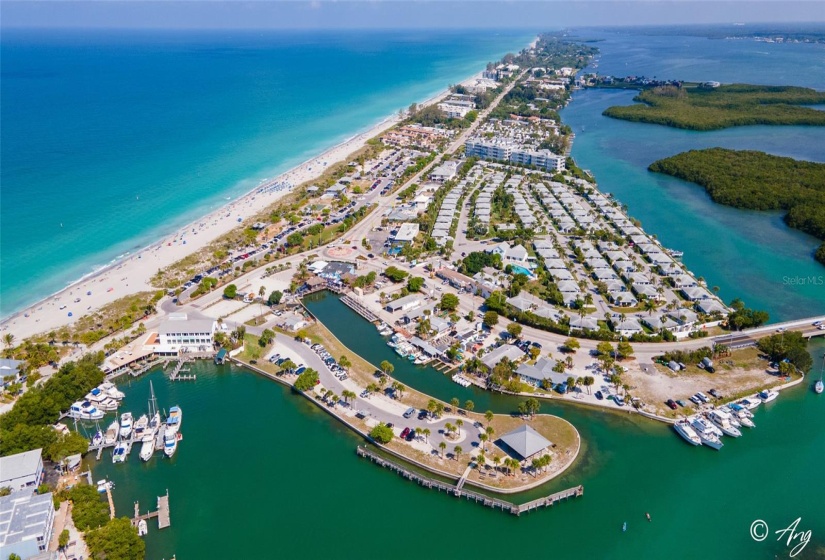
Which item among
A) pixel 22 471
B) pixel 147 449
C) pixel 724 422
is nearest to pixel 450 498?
pixel 147 449

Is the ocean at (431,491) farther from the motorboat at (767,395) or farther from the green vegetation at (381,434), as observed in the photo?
the green vegetation at (381,434)

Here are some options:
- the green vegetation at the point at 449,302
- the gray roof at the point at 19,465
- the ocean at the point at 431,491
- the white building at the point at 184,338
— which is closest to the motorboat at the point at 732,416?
the ocean at the point at 431,491

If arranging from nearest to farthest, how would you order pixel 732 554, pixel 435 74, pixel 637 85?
1. pixel 732 554
2. pixel 637 85
3. pixel 435 74

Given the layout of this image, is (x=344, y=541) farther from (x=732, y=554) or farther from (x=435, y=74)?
(x=435, y=74)

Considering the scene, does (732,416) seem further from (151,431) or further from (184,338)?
(184,338)

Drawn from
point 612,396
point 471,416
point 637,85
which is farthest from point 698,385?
point 637,85

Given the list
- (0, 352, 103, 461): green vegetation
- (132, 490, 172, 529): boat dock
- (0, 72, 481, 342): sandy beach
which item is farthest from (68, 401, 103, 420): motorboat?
(0, 72, 481, 342): sandy beach
